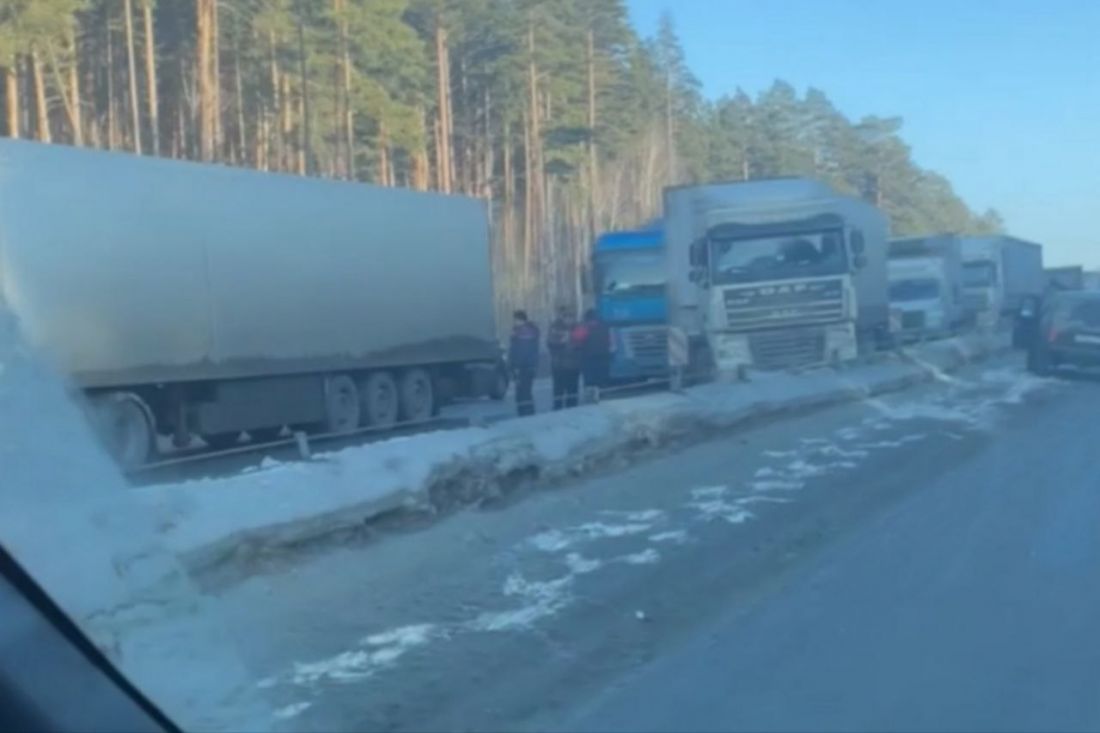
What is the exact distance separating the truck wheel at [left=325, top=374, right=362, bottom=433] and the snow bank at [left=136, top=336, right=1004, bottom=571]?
17.0 ft

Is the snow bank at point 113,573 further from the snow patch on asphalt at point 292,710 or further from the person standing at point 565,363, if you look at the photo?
the person standing at point 565,363

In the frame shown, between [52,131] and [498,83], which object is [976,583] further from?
[498,83]

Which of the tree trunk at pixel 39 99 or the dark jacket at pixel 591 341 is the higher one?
the tree trunk at pixel 39 99

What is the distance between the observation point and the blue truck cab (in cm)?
3556

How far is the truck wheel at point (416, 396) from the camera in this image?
27.7 meters

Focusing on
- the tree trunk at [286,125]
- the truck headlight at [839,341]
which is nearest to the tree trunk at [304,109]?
the tree trunk at [286,125]

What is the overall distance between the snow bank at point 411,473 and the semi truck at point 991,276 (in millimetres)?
38260

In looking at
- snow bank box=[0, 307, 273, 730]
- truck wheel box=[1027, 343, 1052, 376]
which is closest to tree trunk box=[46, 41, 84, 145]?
truck wheel box=[1027, 343, 1052, 376]

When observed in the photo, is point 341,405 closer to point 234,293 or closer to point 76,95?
point 234,293

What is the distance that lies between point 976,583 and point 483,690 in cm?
401

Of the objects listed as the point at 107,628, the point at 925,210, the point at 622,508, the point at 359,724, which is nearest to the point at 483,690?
the point at 359,724

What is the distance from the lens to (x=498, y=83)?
2365 inches

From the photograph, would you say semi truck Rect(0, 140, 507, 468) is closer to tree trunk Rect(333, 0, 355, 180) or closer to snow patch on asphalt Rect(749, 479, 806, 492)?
snow patch on asphalt Rect(749, 479, 806, 492)

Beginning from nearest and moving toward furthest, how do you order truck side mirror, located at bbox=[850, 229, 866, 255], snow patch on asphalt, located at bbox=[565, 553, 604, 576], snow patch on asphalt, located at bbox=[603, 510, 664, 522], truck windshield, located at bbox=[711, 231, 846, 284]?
snow patch on asphalt, located at bbox=[565, 553, 604, 576]
snow patch on asphalt, located at bbox=[603, 510, 664, 522]
truck windshield, located at bbox=[711, 231, 846, 284]
truck side mirror, located at bbox=[850, 229, 866, 255]
